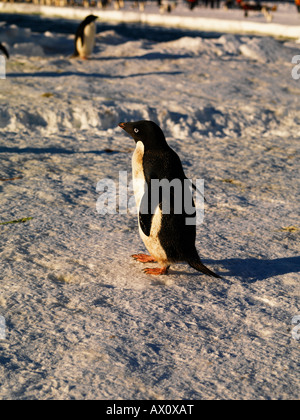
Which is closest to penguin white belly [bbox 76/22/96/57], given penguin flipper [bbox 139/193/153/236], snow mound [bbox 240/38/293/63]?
snow mound [bbox 240/38/293/63]

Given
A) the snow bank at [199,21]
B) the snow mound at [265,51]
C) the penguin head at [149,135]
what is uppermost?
the penguin head at [149,135]

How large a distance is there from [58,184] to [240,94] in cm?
369

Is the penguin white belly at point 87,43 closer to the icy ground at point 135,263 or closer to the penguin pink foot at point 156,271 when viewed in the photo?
the icy ground at point 135,263

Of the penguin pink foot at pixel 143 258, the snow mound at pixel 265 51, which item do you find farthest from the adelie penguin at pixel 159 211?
the snow mound at pixel 265 51

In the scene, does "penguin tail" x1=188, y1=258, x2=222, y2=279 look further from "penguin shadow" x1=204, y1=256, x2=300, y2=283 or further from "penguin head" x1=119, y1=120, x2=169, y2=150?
"penguin head" x1=119, y1=120, x2=169, y2=150

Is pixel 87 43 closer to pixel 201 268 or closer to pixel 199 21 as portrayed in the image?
pixel 201 268

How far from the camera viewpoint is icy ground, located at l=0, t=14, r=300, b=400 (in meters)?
1.97

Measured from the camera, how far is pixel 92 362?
6.57 ft

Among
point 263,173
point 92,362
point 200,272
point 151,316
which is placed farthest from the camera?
point 263,173

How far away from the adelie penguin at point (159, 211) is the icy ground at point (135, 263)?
15cm

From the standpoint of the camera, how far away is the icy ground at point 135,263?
6.47 feet

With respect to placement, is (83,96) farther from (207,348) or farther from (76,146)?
(207,348)

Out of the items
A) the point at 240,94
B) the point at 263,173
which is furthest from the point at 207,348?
the point at 240,94

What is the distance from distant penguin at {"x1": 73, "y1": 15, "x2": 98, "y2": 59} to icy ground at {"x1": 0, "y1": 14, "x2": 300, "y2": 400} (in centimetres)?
255
